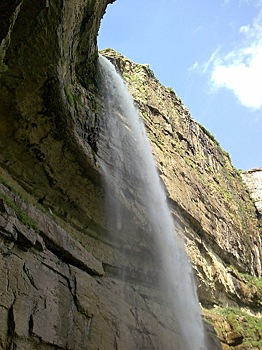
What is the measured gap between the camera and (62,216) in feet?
34.4

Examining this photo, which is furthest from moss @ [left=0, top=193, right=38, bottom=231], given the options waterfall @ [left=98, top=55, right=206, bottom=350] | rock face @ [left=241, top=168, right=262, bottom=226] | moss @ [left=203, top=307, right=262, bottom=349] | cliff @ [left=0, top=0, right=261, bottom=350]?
rock face @ [left=241, top=168, right=262, bottom=226]

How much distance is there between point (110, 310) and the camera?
957 centimetres

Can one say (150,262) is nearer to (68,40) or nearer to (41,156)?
(41,156)

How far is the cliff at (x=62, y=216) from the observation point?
7414 millimetres

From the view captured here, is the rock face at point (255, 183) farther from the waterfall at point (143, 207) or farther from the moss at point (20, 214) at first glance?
the moss at point (20, 214)

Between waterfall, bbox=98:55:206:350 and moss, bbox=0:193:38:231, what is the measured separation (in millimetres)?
3663

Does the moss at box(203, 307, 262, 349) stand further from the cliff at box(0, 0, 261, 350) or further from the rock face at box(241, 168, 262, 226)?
→ the rock face at box(241, 168, 262, 226)

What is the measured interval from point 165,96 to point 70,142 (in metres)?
14.0

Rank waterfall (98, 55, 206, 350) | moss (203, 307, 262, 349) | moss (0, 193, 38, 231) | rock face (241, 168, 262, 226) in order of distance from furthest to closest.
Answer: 1. rock face (241, 168, 262, 226)
2. moss (203, 307, 262, 349)
3. waterfall (98, 55, 206, 350)
4. moss (0, 193, 38, 231)

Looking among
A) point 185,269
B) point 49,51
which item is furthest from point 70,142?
point 185,269

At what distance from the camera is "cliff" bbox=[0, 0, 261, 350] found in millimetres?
7414

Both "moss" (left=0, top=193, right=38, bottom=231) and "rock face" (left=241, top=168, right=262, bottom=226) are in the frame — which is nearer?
"moss" (left=0, top=193, right=38, bottom=231)

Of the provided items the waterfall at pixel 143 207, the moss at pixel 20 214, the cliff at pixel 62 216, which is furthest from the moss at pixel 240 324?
the moss at pixel 20 214

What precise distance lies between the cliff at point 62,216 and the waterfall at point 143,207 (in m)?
0.57
